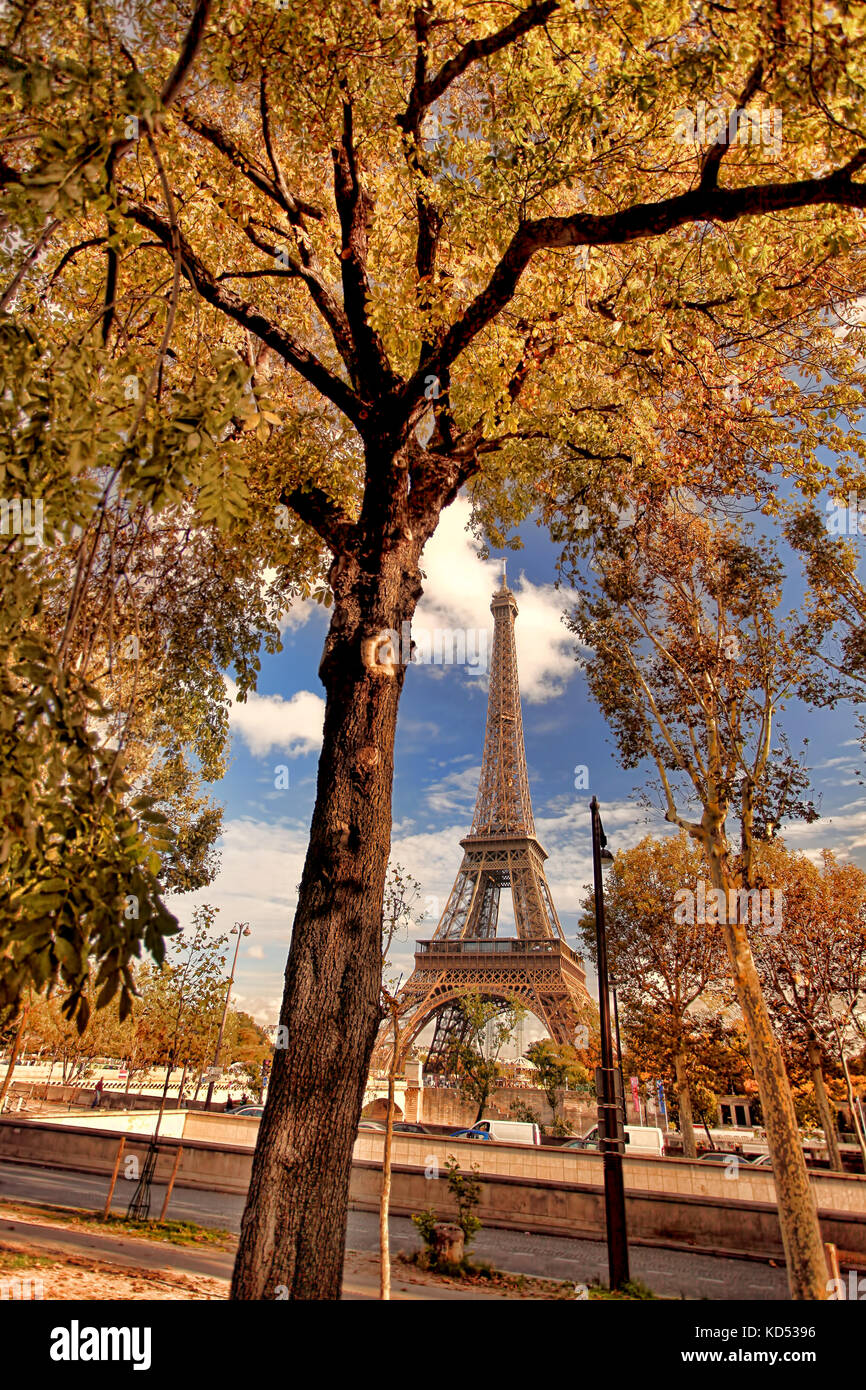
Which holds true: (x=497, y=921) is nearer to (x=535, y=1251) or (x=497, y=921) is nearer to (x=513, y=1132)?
(x=513, y=1132)

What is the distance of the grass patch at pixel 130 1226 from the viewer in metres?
10.4

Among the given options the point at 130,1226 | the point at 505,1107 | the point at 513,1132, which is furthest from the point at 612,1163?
the point at 505,1107

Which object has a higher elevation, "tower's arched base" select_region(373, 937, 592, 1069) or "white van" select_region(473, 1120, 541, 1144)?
"tower's arched base" select_region(373, 937, 592, 1069)

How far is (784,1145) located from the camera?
10227mm

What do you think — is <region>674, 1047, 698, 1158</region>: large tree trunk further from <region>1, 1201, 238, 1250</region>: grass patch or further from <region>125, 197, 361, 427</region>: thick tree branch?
<region>125, 197, 361, 427</region>: thick tree branch

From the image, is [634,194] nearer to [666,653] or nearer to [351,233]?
[351,233]

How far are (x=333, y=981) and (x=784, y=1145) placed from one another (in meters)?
9.55

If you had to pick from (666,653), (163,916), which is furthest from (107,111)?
(666,653)

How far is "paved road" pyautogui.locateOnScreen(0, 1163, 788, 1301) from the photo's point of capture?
10.6 metres

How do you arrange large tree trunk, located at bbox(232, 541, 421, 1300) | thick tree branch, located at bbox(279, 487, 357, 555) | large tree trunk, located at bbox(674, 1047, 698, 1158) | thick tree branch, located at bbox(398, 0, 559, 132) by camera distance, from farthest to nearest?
large tree trunk, located at bbox(674, 1047, 698, 1158), thick tree branch, located at bbox(279, 487, 357, 555), thick tree branch, located at bbox(398, 0, 559, 132), large tree trunk, located at bbox(232, 541, 421, 1300)

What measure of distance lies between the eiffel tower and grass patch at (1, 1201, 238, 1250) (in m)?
24.5

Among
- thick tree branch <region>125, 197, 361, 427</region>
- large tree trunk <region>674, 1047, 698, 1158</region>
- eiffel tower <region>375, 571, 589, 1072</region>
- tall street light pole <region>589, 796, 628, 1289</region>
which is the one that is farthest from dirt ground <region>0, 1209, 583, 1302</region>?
eiffel tower <region>375, 571, 589, 1072</region>

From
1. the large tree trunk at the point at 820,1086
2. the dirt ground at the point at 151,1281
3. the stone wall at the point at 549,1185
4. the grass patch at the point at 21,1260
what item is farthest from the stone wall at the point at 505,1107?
the grass patch at the point at 21,1260

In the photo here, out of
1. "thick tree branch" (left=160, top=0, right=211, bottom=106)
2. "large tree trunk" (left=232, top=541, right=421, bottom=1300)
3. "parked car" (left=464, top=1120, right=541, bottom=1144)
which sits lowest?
"parked car" (left=464, top=1120, right=541, bottom=1144)
